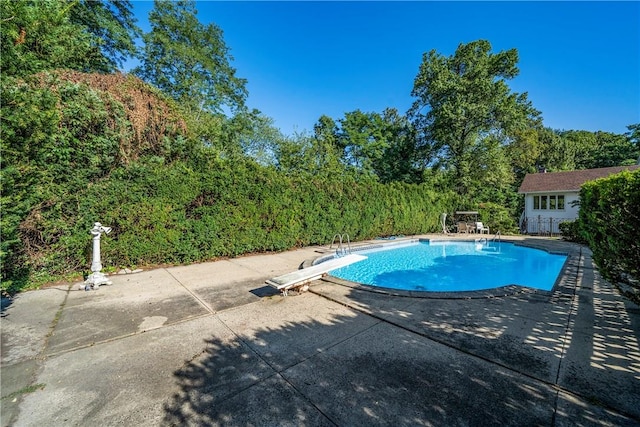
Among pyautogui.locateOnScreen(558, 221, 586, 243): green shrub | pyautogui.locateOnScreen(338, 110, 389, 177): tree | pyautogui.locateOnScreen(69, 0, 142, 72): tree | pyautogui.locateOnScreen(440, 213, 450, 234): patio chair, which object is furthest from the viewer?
pyautogui.locateOnScreen(338, 110, 389, 177): tree

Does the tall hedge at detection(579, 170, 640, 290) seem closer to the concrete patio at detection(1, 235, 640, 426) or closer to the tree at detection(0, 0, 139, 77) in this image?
the concrete patio at detection(1, 235, 640, 426)

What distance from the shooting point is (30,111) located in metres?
2.99

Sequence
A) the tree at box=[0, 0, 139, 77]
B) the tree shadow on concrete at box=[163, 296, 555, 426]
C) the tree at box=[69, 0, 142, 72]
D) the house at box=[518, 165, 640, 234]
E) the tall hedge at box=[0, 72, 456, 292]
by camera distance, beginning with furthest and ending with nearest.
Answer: the house at box=[518, 165, 640, 234] → the tree at box=[69, 0, 142, 72] → the tree at box=[0, 0, 139, 77] → the tall hedge at box=[0, 72, 456, 292] → the tree shadow on concrete at box=[163, 296, 555, 426]

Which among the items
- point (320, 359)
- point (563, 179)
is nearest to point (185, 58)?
point (320, 359)

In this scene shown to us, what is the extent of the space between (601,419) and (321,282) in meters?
4.27

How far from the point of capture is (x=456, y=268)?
9445 mm

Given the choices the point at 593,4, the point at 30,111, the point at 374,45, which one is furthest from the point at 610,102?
the point at 30,111

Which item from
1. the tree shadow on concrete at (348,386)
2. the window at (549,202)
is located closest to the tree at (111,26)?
the tree shadow on concrete at (348,386)

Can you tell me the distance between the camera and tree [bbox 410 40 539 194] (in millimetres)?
19562

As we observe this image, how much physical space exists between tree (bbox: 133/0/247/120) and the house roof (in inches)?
1025

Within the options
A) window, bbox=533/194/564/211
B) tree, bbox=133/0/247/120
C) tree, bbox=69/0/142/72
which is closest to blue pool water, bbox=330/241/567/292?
window, bbox=533/194/564/211

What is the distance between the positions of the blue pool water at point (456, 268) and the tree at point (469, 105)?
10.5 meters

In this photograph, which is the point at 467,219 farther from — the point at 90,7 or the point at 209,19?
the point at 209,19

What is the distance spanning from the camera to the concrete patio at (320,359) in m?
2.04
